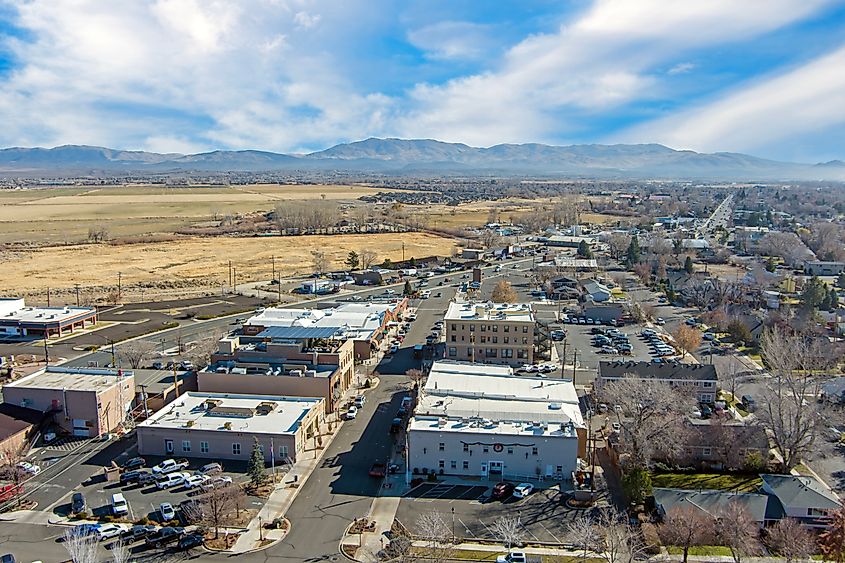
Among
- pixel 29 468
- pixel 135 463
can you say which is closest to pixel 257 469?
pixel 135 463

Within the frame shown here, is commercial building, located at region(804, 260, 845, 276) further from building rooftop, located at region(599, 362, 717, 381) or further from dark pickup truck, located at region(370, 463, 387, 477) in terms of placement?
dark pickup truck, located at region(370, 463, 387, 477)

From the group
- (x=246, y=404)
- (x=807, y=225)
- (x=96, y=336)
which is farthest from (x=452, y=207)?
(x=246, y=404)

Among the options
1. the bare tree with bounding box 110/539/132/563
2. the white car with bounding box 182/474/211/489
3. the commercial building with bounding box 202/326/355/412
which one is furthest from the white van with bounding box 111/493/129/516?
the commercial building with bounding box 202/326/355/412

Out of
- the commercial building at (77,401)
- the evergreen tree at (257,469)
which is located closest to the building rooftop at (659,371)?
the evergreen tree at (257,469)

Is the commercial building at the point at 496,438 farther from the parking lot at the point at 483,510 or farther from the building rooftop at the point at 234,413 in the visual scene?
the building rooftop at the point at 234,413

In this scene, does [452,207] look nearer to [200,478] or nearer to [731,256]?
[731,256]
